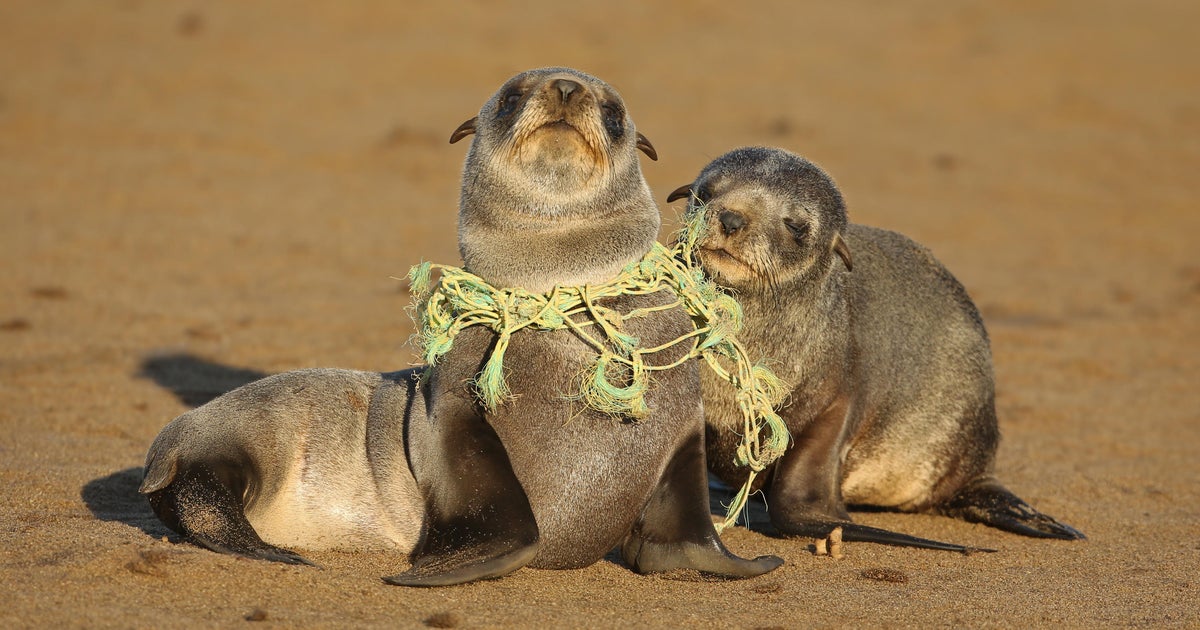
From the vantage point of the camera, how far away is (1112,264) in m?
13.7

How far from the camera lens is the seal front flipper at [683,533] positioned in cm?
457

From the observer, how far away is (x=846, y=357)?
6.00 meters

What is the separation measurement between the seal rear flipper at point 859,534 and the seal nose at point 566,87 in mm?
2052

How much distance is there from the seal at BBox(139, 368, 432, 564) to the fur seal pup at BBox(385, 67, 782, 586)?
0.18m

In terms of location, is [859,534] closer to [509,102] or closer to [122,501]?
[509,102]

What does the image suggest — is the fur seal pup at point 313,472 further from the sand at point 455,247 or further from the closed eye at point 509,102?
the closed eye at point 509,102

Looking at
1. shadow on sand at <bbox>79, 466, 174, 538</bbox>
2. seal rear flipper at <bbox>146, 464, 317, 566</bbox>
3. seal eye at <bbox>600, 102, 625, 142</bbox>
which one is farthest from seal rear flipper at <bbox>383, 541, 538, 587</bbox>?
seal eye at <bbox>600, 102, 625, 142</bbox>

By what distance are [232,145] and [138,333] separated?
244 inches

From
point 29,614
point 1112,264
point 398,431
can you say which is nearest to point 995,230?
point 1112,264

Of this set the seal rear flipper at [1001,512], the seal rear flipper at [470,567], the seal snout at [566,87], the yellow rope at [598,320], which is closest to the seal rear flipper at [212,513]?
the seal rear flipper at [470,567]

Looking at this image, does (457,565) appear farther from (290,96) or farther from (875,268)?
(290,96)

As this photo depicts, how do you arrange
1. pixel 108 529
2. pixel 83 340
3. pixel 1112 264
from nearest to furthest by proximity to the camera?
pixel 108 529
pixel 83 340
pixel 1112 264

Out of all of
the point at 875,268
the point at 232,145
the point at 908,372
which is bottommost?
the point at 908,372

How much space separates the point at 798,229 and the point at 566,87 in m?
1.59
